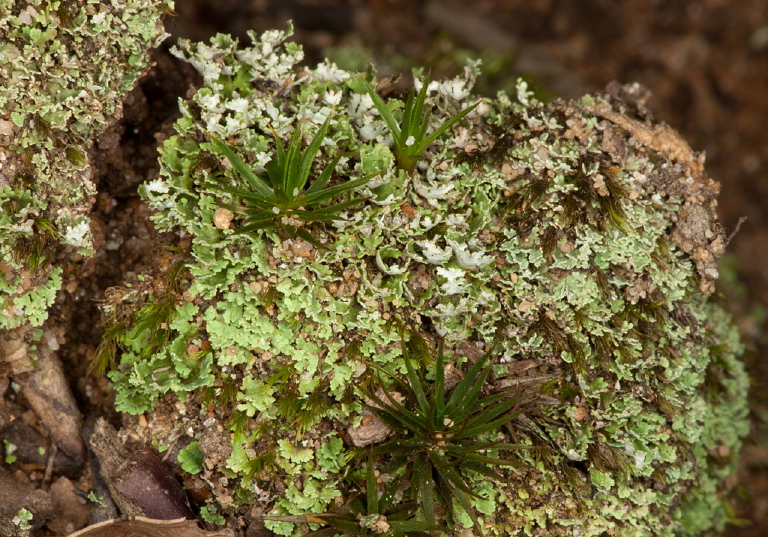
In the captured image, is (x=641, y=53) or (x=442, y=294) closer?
(x=442, y=294)

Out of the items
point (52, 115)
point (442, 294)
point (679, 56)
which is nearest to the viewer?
point (52, 115)

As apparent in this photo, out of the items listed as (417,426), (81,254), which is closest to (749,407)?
(417,426)

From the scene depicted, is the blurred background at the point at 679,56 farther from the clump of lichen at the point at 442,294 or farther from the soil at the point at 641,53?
the clump of lichen at the point at 442,294

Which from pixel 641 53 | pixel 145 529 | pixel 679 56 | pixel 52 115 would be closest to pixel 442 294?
pixel 145 529

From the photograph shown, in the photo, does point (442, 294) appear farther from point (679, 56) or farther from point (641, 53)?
point (679, 56)

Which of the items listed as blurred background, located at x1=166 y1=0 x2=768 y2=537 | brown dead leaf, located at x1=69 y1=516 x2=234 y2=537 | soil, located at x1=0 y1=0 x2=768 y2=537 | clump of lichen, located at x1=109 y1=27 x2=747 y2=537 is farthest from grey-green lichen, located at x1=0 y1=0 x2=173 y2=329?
blurred background, located at x1=166 y1=0 x2=768 y2=537

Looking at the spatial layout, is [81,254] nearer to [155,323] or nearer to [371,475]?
[155,323]
